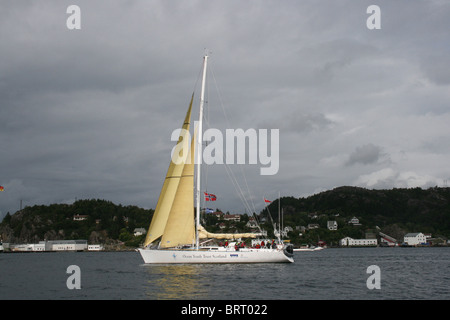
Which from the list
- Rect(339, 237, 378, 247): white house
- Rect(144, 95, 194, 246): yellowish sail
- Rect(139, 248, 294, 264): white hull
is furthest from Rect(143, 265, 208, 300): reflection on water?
Rect(339, 237, 378, 247): white house

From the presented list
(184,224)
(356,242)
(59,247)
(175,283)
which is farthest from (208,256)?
(59,247)

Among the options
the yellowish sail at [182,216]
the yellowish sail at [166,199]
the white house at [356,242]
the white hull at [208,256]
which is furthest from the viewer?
the white house at [356,242]

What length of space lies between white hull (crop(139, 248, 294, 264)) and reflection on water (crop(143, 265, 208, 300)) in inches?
30.5

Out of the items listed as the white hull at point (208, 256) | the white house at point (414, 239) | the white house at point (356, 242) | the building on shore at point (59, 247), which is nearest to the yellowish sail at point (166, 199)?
the white hull at point (208, 256)

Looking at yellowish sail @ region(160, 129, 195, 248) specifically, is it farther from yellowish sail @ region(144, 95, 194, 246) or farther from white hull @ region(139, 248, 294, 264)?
white hull @ region(139, 248, 294, 264)

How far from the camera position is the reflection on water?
27.5 m

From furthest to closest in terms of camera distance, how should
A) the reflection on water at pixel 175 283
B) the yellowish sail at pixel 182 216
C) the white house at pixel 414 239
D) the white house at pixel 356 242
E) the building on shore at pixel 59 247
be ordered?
the building on shore at pixel 59 247 → the white house at pixel 356 242 → the white house at pixel 414 239 → the yellowish sail at pixel 182 216 → the reflection on water at pixel 175 283

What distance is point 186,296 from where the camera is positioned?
26.8 meters

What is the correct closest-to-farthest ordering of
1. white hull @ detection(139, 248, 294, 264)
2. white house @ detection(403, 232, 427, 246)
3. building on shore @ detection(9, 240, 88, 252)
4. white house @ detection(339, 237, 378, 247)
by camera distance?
white hull @ detection(139, 248, 294, 264)
white house @ detection(403, 232, 427, 246)
white house @ detection(339, 237, 378, 247)
building on shore @ detection(9, 240, 88, 252)

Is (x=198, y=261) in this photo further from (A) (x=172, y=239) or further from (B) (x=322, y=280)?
(B) (x=322, y=280)

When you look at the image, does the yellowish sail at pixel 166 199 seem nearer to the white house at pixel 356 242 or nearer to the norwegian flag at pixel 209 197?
the norwegian flag at pixel 209 197

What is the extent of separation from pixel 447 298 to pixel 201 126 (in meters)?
25.8

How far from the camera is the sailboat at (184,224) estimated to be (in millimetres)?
43100

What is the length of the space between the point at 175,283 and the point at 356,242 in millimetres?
169980
